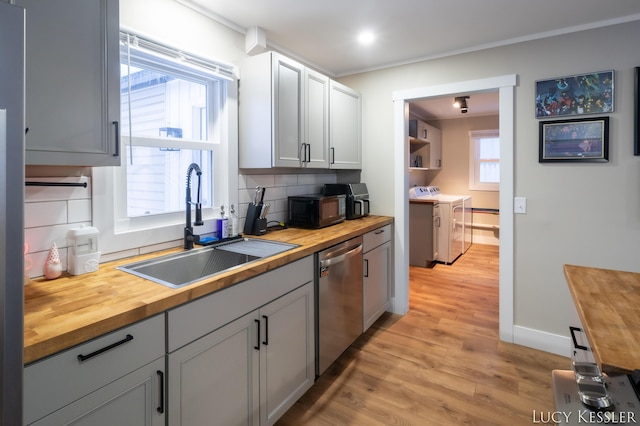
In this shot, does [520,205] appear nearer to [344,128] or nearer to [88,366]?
[344,128]

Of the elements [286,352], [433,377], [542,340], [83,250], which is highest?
[83,250]

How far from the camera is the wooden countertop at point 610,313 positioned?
0.80 meters

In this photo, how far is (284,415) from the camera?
6.20 feet

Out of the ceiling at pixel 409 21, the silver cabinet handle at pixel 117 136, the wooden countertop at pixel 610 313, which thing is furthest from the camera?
the ceiling at pixel 409 21

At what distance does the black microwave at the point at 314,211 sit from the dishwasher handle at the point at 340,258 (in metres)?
0.32

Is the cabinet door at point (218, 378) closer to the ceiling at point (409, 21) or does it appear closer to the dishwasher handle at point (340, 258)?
the dishwasher handle at point (340, 258)

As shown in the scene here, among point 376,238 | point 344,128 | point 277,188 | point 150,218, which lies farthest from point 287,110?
point 376,238

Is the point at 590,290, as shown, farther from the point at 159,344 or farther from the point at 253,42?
the point at 253,42

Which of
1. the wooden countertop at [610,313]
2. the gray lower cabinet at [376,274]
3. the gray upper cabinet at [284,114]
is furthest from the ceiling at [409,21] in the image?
the wooden countertop at [610,313]

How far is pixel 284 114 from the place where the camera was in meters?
2.32

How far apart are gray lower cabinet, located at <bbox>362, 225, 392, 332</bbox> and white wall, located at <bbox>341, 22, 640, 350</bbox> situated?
104 cm

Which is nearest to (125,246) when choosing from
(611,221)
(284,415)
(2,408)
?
(2,408)

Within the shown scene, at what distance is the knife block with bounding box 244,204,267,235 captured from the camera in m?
2.35

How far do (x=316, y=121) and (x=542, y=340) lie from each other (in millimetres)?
2426
